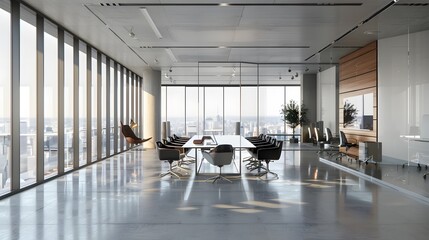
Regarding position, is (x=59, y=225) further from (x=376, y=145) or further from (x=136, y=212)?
(x=376, y=145)

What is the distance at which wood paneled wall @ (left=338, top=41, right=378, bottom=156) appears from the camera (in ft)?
28.8

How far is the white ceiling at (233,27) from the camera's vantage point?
6.30m

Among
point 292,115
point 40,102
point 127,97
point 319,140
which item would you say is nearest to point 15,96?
point 40,102

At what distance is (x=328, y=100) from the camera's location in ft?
34.0

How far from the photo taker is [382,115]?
8.05m

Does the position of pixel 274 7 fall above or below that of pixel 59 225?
above

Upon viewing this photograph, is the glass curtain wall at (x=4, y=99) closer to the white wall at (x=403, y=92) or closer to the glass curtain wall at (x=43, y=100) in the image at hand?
the glass curtain wall at (x=43, y=100)

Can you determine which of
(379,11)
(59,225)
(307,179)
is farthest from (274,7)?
(59,225)

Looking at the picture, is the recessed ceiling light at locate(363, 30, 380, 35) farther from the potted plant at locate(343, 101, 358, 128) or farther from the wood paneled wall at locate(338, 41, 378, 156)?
the potted plant at locate(343, 101, 358, 128)

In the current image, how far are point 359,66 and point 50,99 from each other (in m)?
7.30

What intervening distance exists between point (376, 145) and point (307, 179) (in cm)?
173

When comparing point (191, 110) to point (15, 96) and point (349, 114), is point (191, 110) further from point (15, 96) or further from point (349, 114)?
point (15, 96)

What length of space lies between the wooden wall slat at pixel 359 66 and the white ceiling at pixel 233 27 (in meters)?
0.32

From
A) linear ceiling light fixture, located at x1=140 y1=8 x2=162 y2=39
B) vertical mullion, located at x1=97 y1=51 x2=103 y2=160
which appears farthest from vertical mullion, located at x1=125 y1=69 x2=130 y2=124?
linear ceiling light fixture, located at x1=140 y1=8 x2=162 y2=39
